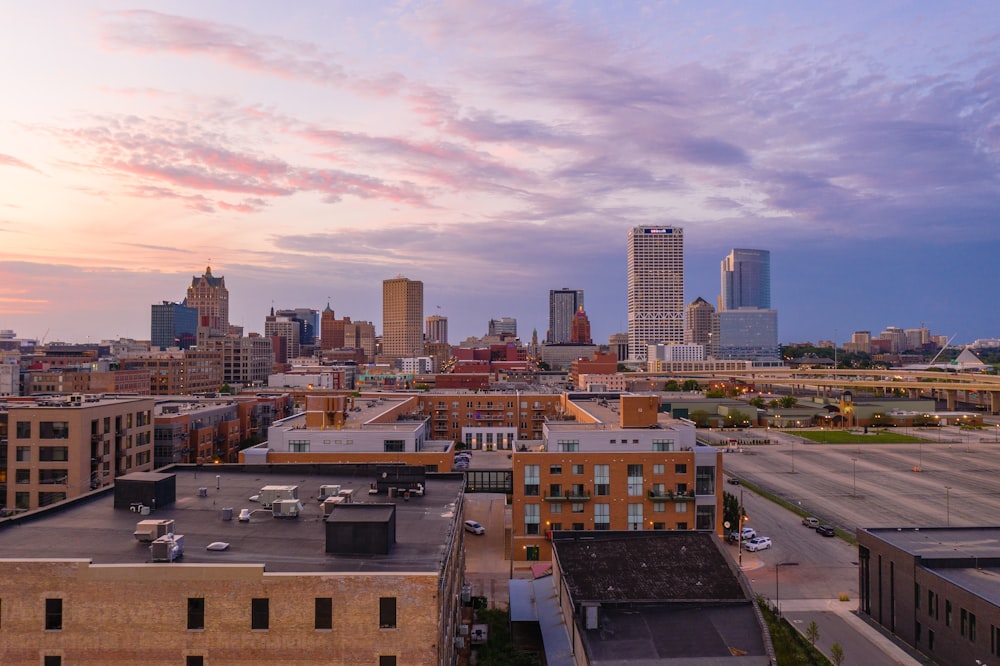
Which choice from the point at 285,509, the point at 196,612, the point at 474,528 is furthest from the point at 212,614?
the point at 474,528

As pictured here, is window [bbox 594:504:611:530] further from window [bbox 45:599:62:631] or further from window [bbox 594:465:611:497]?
window [bbox 45:599:62:631]

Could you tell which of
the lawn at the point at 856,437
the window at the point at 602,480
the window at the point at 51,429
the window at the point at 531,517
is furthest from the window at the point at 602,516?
the lawn at the point at 856,437

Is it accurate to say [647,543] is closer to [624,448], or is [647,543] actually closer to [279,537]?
[624,448]

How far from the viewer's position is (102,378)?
138125 mm

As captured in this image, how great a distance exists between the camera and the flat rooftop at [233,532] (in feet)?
77.5

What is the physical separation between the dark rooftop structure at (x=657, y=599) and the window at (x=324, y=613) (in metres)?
12.4

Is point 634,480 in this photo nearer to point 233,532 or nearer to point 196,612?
point 233,532

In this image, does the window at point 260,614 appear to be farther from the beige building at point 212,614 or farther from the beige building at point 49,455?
Result: the beige building at point 49,455

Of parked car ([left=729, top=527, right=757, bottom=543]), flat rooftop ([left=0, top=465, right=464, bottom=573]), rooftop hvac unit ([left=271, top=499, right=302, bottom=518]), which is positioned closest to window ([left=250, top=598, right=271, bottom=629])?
flat rooftop ([left=0, top=465, right=464, bottom=573])

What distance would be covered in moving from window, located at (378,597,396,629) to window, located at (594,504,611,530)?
34931 mm

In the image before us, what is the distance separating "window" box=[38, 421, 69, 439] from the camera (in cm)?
5772

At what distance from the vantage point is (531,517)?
55.3m

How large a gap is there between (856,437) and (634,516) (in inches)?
3982

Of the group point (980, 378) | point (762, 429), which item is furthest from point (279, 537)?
point (980, 378)
